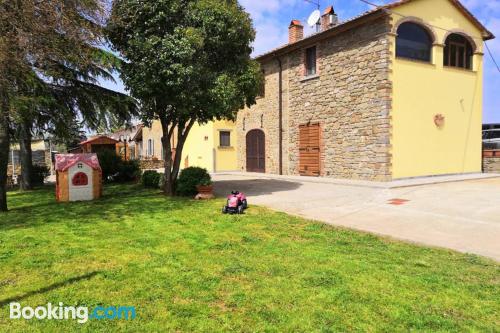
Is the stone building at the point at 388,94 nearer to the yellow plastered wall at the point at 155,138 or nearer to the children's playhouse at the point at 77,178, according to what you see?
the children's playhouse at the point at 77,178

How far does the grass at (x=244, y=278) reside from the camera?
11.3 feet

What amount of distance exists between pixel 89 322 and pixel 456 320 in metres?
3.35

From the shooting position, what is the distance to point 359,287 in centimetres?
421

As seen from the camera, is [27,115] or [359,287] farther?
[27,115]

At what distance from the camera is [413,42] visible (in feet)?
51.0

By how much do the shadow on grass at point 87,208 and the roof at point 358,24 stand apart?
33.0 ft

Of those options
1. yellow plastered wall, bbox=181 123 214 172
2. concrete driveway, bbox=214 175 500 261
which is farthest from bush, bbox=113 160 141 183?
yellow plastered wall, bbox=181 123 214 172

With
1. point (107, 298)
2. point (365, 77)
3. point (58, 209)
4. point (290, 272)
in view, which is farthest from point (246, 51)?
point (107, 298)

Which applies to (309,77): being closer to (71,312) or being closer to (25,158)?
(25,158)

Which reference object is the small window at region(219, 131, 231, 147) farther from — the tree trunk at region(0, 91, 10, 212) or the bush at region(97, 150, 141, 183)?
the tree trunk at region(0, 91, 10, 212)

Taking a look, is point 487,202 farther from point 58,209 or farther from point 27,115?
point 27,115

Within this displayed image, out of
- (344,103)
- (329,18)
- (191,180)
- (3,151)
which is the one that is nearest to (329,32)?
(329,18)

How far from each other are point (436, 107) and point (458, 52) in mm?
3261

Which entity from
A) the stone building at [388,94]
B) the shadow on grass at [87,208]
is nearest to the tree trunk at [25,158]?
the shadow on grass at [87,208]
